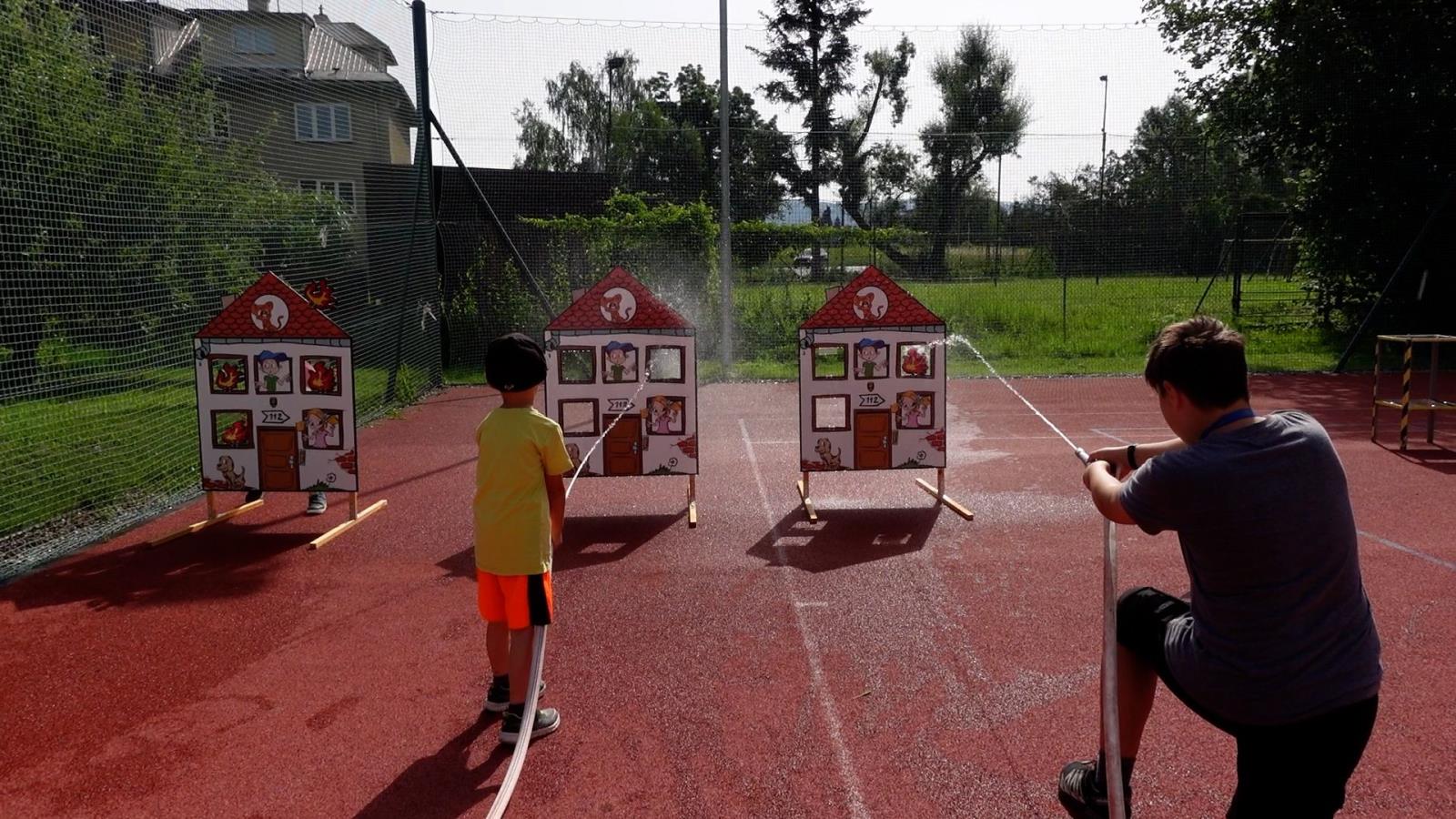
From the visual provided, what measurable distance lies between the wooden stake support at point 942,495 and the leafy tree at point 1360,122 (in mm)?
11896

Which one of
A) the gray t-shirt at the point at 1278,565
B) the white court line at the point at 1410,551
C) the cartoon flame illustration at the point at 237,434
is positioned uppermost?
the gray t-shirt at the point at 1278,565

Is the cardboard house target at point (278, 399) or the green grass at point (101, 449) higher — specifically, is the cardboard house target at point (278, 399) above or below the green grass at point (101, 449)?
above

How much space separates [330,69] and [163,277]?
386cm

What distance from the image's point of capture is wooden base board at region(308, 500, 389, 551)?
23.7 ft

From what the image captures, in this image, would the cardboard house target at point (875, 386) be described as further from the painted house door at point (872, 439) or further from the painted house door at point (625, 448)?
the painted house door at point (625, 448)

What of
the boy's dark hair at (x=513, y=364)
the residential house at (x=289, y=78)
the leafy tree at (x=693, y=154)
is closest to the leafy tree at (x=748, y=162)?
the leafy tree at (x=693, y=154)

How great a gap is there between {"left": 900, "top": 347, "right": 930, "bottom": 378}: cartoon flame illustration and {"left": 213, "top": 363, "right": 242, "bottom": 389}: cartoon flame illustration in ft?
16.5

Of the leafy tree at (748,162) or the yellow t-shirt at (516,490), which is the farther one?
the leafy tree at (748,162)

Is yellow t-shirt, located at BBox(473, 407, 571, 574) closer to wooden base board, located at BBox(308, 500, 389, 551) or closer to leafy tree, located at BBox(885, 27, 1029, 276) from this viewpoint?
wooden base board, located at BBox(308, 500, 389, 551)

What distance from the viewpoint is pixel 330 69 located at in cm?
1273

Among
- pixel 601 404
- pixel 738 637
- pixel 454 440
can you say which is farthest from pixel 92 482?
pixel 738 637

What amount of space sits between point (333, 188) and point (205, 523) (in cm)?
656

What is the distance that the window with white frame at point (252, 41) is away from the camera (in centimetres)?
1035

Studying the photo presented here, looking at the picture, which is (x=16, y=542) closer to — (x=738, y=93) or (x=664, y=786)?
(x=664, y=786)
